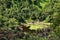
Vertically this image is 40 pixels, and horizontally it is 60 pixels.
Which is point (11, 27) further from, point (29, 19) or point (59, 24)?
point (59, 24)

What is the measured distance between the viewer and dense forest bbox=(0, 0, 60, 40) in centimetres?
829

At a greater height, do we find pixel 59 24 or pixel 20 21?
pixel 59 24

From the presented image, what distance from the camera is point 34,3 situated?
10.8 metres

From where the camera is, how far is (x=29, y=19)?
10070 mm

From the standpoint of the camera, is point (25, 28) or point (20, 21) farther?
point (20, 21)

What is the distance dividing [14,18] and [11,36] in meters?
1.83

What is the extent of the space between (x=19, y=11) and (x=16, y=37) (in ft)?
7.02

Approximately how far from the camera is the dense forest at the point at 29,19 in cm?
829

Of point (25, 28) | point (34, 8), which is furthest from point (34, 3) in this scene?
point (25, 28)

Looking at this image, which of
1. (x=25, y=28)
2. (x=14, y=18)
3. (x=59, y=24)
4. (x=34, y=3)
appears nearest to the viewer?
(x=59, y=24)

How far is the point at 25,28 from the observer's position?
915 cm

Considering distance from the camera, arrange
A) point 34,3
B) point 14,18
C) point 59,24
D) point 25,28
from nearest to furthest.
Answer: point 59,24 < point 25,28 < point 14,18 < point 34,3

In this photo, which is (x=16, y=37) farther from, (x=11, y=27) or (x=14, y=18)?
(x=14, y=18)

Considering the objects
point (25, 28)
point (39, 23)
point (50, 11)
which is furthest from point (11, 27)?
point (50, 11)
